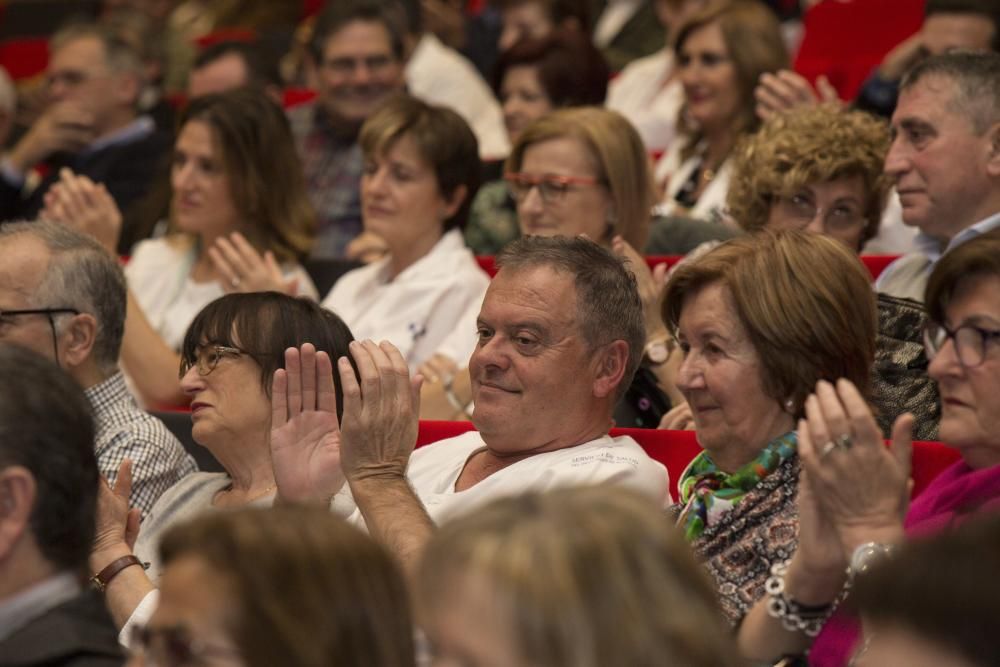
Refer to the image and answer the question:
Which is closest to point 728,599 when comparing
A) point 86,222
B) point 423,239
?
point 423,239

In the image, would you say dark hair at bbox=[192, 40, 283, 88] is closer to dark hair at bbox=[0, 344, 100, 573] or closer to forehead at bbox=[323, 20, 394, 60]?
forehead at bbox=[323, 20, 394, 60]

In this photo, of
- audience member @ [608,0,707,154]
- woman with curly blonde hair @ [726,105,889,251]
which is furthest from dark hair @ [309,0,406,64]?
woman with curly blonde hair @ [726,105,889,251]

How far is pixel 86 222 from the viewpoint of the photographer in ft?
12.3

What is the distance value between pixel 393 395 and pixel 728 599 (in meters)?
0.59

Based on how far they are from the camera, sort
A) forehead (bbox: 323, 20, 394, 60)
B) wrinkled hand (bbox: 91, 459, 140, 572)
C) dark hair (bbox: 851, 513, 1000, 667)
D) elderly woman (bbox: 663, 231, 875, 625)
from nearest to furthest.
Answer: dark hair (bbox: 851, 513, 1000, 667)
elderly woman (bbox: 663, 231, 875, 625)
wrinkled hand (bbox: 91, 459, 140, 572)
forehead (bbox: 323, 20, 394, 60)

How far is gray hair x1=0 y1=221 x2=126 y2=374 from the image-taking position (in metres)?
2.95

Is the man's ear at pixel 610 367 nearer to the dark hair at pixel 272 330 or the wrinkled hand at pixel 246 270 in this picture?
the dark hair at pixel 272 330

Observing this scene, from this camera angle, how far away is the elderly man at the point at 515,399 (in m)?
2.39

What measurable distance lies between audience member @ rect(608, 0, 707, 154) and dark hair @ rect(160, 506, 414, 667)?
368 cm

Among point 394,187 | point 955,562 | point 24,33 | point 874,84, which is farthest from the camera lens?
point 24,33

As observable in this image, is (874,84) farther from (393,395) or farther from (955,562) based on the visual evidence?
(955,562)

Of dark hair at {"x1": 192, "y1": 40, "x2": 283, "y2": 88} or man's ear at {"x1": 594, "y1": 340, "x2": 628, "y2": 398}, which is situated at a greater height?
man's ear at {"x1": 594, "y1": 340, "x2": 628, "y2": 398}

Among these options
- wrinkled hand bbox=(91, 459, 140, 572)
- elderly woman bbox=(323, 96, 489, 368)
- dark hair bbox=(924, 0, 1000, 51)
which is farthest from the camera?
dark hair bbox=(924, 0, 1000, 51)

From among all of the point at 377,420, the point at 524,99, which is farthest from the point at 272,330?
the point at 524,99
